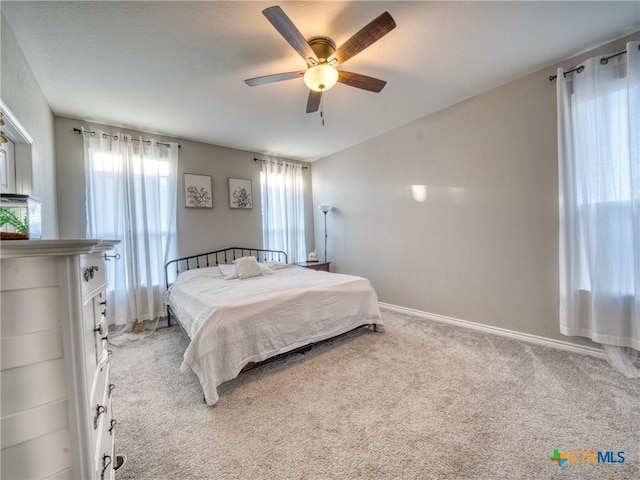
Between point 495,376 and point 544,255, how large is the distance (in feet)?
4.26

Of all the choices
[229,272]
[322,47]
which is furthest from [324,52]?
[229,272]

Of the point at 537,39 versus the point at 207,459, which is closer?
the point at 207,459


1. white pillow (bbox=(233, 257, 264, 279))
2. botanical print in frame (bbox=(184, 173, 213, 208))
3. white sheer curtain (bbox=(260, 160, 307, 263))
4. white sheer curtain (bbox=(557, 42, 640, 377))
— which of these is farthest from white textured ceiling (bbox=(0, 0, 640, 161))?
white pillow (bbox=(233, 257, 264, 279))

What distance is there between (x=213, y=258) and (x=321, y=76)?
10.2 feet

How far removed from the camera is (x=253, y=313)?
6.93ft

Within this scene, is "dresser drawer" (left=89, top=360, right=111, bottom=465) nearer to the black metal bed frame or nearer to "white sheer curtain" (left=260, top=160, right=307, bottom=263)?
the black metal bed frame

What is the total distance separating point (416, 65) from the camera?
2.31 metres

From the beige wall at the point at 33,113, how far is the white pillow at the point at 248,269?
6.03ft

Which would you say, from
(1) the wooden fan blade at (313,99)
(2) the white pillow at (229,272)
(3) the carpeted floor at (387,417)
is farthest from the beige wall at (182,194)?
(1) the wooden fan blade at (313,99)

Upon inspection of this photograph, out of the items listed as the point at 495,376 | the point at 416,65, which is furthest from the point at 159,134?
the point at 495,376

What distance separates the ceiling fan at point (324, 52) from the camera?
5.08 feet

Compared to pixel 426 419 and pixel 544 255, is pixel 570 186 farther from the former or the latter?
pixel 426 419

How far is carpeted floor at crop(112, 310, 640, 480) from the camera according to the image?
1.33 metres

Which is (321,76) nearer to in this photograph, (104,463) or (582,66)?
(582,66)
